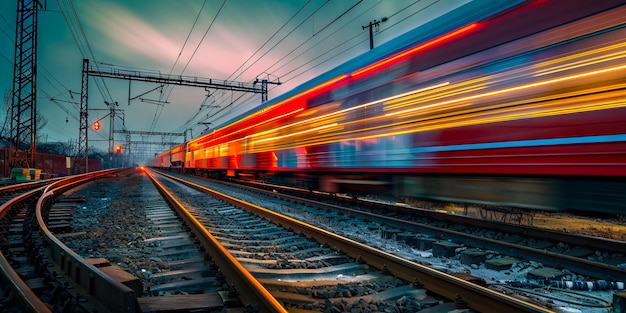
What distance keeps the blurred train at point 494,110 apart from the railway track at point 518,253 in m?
0.63

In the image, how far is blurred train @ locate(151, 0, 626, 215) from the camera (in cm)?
359

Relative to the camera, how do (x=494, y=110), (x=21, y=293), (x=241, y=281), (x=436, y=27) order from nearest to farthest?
1. (x=21, y=293)
2. (x=241, y=281)
3. (x=494, y=110)
4. (x=436, y=27)

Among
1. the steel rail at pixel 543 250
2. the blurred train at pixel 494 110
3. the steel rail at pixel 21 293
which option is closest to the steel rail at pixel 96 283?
the steel rail at pixel 21 293

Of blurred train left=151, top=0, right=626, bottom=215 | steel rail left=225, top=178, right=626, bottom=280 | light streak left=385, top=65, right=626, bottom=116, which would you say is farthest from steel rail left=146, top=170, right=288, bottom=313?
light streak left=385, top=65, right=626, bottom=116

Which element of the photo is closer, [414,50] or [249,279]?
[249,279]

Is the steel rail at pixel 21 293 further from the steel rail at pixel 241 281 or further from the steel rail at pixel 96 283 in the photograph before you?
the steel rail at pixel 241 281

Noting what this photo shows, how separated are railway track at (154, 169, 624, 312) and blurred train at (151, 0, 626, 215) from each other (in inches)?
24.8

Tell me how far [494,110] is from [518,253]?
186 cm

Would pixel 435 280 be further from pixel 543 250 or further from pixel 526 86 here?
pixel 526 86

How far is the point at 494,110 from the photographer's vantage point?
14.9ft

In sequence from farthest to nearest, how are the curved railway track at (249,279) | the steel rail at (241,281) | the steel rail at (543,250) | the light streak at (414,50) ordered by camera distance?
the light streak at (414,50) < the steel rail at (543,250) < the curved railway track at (249,279) < the steel rail at (241,281)

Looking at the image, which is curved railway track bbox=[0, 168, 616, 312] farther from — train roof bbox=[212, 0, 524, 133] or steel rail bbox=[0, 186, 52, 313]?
train roof bbox=[212, 0, 524, 133]

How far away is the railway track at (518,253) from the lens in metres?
3.65

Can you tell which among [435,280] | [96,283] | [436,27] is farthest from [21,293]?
[436,27]
